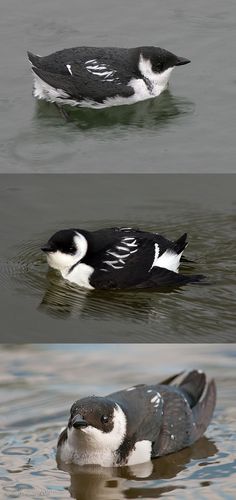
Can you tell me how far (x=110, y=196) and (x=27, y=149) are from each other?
971 millimetres

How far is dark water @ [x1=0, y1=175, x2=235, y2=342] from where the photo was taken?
11305mm

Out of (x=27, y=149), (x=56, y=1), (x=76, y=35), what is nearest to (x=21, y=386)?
(x=27, y=149)

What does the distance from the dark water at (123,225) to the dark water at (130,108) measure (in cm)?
18

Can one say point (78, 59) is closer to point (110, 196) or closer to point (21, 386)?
point (110, 196)

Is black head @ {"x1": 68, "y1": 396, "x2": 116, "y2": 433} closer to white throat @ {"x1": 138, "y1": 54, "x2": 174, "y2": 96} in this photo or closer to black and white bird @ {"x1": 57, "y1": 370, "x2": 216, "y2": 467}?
black and white bird @ {"x1": 57, "y1": 370, "x2": 216, "y2": 467}

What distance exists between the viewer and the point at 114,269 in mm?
12070

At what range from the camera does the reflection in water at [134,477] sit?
34.1 feet

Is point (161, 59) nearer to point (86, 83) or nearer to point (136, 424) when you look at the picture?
point (86, 83)

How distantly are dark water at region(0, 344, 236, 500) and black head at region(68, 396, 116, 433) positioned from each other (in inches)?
12.5

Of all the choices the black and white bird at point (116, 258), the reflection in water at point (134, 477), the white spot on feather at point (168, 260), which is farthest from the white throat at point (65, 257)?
the reflection in water at point (134, 477)

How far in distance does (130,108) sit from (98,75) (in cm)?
47

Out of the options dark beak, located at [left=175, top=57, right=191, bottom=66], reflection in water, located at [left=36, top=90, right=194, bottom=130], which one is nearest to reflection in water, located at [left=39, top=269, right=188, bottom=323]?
reflection in water, located at [left=36, top=90, right=194, bottom=130]

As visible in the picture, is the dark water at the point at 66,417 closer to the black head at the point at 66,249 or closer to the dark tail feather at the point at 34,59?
the black head at the point at 66,249

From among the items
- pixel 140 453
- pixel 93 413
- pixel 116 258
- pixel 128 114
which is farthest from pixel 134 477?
pixel 128 114
